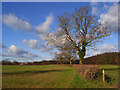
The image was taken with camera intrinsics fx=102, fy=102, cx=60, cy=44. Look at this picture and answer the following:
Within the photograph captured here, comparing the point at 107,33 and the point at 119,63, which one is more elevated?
the point at 107,33

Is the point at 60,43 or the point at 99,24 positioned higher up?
the point at 99,24

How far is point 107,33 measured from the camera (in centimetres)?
1809

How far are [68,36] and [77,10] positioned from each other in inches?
195

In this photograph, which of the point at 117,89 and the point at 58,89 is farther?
the point at 117,89

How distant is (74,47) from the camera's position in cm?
1794

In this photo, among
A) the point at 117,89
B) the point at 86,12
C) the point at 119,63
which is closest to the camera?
the point at 117,89

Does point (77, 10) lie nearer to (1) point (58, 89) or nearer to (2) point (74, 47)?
(2) point (74, 47)

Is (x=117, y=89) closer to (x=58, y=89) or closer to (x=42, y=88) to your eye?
(x=58, y=89)

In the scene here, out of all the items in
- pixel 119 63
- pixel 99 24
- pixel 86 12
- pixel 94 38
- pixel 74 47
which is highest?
pixel 86 12

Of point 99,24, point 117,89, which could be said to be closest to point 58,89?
point 117,89

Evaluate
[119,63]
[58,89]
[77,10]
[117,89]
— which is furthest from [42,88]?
[119,63]

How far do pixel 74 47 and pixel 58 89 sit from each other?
1115 cm

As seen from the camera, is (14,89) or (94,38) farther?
(94,38)

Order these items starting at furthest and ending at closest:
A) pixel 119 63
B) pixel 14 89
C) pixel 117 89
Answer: pixel 119 63
pixel 117 89
pixel 14 89
